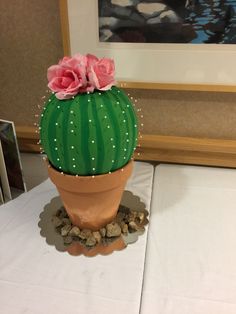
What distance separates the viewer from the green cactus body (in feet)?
1.77

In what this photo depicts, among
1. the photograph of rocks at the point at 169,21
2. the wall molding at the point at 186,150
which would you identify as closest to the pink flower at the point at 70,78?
the photograph of rocks at the point at 169,21

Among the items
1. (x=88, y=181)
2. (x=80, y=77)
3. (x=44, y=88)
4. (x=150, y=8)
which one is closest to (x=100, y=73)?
(x=80, y=77)

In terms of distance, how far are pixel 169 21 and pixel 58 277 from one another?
0.56 meters

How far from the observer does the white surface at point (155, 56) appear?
766 mm

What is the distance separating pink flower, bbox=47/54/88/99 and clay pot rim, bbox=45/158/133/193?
0.14 m

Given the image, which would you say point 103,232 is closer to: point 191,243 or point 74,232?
point 74,232

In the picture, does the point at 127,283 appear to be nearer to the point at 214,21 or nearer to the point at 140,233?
the point at 140,233

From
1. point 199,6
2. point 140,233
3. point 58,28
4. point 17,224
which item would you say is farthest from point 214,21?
point 17,224

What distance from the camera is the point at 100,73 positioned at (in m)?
A: 0.55

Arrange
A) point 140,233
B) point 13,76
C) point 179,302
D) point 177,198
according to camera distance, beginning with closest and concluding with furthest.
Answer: point 179,302 → point 140,233 → point 177,198 → point 13,76

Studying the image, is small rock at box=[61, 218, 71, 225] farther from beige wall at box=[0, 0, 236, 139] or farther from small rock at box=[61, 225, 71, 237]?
beige wall at box=[0, 0, 236, 139]

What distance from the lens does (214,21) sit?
0.74 m

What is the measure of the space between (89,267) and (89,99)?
285 mm

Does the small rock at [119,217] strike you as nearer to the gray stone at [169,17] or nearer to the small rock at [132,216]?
the small rock at [132,216]
